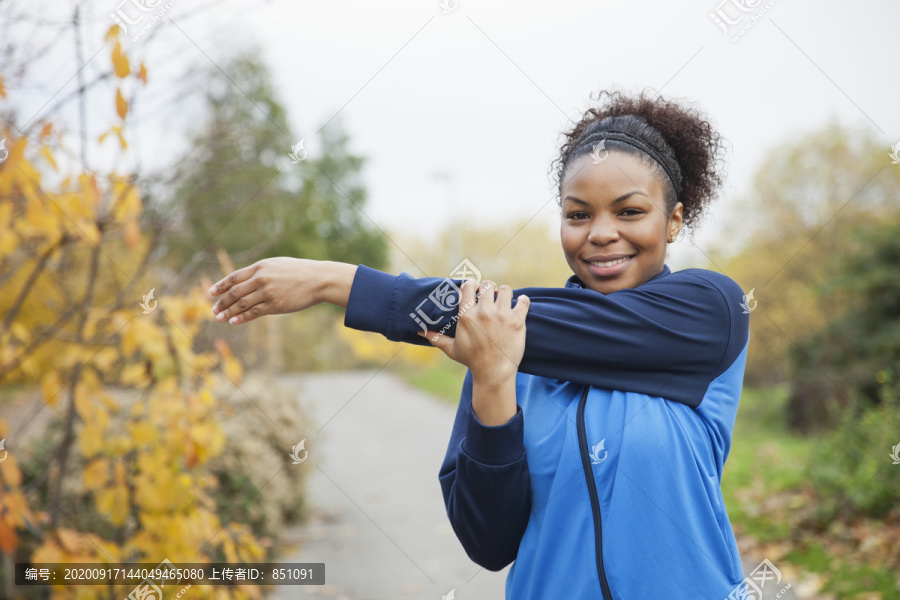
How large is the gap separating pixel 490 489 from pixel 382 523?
5454 millimetres

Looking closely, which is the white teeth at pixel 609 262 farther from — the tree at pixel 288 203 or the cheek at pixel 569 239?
the tree at pixel 288 203

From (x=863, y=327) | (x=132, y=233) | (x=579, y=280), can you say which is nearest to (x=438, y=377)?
(x=863, y=327)

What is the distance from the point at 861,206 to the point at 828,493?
10973 millimetres

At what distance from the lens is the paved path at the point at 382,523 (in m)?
4.91

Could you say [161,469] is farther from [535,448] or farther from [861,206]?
[861,206]

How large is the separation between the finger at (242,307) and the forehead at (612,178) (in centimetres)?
66

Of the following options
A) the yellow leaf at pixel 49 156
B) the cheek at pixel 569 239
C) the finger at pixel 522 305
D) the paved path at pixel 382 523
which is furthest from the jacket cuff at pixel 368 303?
the paved path at pixel 382 523

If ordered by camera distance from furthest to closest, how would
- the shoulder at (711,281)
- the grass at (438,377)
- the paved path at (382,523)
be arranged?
the grass at (438,377) < the paved path at (382,523) < the shoulder at (711,281)

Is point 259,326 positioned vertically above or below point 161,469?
above

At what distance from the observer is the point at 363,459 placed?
30.1ft

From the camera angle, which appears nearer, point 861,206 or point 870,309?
point 870,309

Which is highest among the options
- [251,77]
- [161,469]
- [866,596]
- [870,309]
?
[251,77]

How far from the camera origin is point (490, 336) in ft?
3.93

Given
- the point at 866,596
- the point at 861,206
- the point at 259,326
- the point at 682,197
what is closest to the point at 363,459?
the point at 259,326
